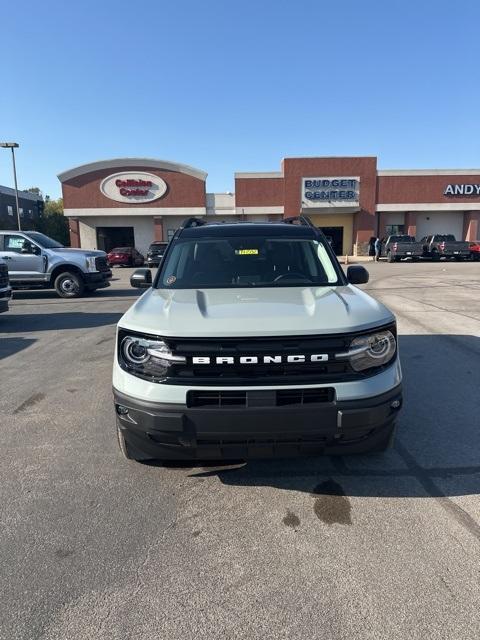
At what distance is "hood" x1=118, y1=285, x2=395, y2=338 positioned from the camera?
8.93ft

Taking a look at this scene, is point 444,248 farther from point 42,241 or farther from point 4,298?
point 4,298

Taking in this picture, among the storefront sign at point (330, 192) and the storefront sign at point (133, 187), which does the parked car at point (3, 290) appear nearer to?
the storefront sign at point (133, 187)

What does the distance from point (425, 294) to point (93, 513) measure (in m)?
13.1

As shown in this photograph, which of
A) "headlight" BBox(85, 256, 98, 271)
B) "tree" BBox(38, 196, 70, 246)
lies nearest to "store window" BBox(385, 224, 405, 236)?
"headlight" BBox(85, 256, 98, 271)

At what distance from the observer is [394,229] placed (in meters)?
40.0

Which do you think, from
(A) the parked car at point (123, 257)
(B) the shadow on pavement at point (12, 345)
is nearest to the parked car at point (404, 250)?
(A) the parked car at point (123, 257)

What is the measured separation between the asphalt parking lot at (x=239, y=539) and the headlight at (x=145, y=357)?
87 cm

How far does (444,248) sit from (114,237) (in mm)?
27196

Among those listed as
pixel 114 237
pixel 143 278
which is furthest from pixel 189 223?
pixel 114 237

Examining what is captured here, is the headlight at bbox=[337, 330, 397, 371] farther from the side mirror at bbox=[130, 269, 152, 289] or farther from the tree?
the tree

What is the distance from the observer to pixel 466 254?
3186 cm

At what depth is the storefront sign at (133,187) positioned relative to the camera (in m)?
37.2

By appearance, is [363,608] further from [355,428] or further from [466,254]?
[466,254]

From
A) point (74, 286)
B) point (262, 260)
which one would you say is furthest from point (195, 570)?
point (74, 286)
